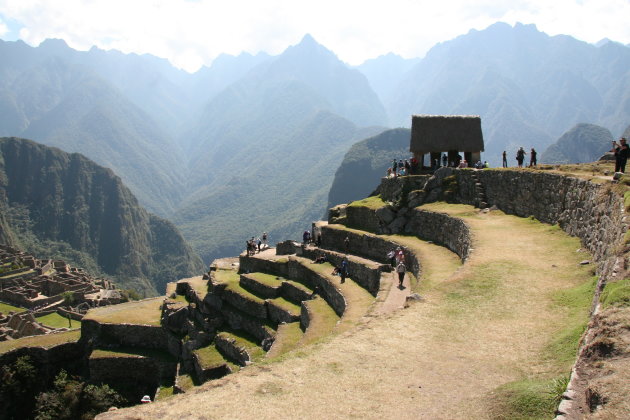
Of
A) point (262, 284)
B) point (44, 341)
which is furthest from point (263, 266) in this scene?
point (44, 341)

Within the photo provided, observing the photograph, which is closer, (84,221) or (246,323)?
(246,323)

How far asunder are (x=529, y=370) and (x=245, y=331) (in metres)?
19.7

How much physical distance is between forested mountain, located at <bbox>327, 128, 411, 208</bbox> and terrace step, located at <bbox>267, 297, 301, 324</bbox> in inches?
5454

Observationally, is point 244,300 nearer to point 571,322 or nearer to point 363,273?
point 363,273

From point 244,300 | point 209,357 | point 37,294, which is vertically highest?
point 244,300

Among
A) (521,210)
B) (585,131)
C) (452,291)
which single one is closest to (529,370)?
(452,291)

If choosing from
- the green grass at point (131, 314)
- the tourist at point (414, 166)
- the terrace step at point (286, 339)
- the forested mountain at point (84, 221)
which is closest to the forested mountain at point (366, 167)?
the forested mountain at point (84, 221)

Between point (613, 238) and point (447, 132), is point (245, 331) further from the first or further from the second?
point (613, 238)

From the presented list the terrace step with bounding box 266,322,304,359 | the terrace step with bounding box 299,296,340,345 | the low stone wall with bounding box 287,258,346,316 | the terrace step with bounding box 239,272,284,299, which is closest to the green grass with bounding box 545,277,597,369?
the terrace step with bounding box 299,296,340,345

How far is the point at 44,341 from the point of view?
33.2m

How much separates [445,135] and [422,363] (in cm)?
2434

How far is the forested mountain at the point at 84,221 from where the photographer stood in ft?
486

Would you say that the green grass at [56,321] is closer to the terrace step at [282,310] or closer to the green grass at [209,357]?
the green grass at [209,357]

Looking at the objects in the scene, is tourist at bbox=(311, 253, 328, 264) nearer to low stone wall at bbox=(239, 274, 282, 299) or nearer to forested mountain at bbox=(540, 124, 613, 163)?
low stone wall at bbox=(239, 274, 282, 299)
